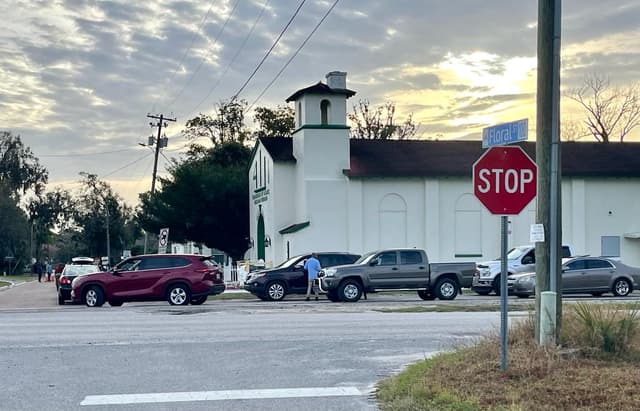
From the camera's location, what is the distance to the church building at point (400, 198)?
4494 cm

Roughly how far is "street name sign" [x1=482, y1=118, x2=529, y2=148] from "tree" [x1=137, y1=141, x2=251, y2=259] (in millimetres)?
45922

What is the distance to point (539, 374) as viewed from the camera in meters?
9.44

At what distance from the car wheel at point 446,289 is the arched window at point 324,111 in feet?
60.5

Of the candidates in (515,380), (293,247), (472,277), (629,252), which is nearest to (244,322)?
(515,380)

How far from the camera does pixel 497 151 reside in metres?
9.63

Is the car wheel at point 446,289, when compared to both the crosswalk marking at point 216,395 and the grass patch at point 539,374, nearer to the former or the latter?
the grass patch at point 539,374

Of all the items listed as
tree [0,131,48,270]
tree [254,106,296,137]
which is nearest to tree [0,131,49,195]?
tree [0,131,48,270]

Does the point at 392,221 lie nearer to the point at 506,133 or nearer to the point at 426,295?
the point at 426,295

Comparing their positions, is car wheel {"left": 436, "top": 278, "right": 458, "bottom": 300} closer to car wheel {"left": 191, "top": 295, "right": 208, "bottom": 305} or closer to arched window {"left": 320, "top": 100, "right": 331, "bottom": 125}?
car wheel {"left": 191, "top": 295, "right": 208, "bottom": 305}

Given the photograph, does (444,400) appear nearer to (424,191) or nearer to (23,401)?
(23,401)

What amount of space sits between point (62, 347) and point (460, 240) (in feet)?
111

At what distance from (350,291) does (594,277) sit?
8.56 meters

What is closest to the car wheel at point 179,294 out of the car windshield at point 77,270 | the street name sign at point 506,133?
the car windshield at point 77,270

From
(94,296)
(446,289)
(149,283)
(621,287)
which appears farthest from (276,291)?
(621,287)
